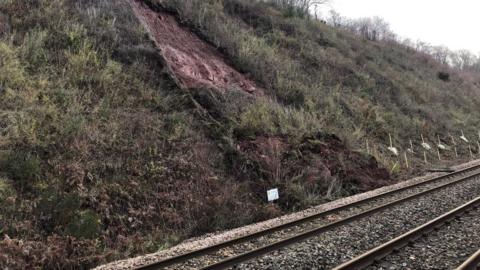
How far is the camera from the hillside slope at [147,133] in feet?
24.3

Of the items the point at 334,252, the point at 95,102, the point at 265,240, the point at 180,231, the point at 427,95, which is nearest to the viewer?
the point at 334,252

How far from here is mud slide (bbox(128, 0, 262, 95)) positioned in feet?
46.6

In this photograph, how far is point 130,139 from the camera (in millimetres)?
9773

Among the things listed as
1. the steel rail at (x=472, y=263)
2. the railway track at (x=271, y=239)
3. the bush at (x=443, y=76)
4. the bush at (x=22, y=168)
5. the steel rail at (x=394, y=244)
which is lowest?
the railway track at (x=271, y=239)

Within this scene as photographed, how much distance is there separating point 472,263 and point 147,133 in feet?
25.3

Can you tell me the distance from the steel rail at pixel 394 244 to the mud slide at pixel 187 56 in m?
8.73

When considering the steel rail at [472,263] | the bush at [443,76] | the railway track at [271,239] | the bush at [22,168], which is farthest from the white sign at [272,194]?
the bush at [443,76]

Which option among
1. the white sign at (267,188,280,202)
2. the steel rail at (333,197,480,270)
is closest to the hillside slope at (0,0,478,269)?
the white sign at (267,188,280,202)

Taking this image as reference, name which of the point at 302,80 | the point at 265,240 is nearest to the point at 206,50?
the point at 302,80

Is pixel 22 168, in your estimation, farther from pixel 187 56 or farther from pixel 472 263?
pixel 187 56

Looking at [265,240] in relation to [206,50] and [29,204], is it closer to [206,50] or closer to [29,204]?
[29,204]

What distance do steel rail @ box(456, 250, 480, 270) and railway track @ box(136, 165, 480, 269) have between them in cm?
288

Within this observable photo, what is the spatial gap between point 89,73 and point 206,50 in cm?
670

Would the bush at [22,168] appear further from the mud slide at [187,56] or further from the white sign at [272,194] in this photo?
the mud slide at [187,56]
